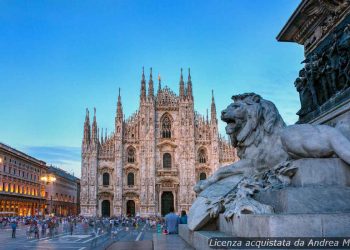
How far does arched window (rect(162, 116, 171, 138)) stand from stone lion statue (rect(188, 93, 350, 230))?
37756 millimetres

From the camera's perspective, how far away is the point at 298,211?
9.64ft

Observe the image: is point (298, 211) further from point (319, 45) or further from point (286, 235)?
point (319, 45)

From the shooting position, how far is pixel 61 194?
215 ft

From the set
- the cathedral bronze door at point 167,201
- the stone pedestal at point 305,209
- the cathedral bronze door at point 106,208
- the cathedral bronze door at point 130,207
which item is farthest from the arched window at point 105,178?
the stone pedestal at point 305,209

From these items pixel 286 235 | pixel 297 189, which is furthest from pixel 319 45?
pixel 286 235

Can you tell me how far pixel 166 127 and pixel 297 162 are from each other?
129 feet

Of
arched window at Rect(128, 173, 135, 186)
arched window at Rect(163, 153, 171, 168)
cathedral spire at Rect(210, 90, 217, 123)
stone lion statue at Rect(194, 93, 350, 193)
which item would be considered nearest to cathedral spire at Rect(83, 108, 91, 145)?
arched window at Rect(128, 173, 135, 186)

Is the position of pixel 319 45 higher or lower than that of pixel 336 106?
higher

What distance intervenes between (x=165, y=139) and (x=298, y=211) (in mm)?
38868

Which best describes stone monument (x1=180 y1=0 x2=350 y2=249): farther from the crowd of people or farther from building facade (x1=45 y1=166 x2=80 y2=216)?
building facade (x1=45 y1=166 x2=80 y2=216)

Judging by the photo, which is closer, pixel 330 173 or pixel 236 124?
pixel 330 173

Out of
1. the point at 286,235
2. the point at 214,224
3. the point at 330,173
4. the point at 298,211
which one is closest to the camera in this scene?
the point at 286,235

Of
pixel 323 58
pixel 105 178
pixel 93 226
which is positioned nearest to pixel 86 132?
pixel 105 178

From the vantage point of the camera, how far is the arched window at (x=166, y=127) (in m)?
42.4
